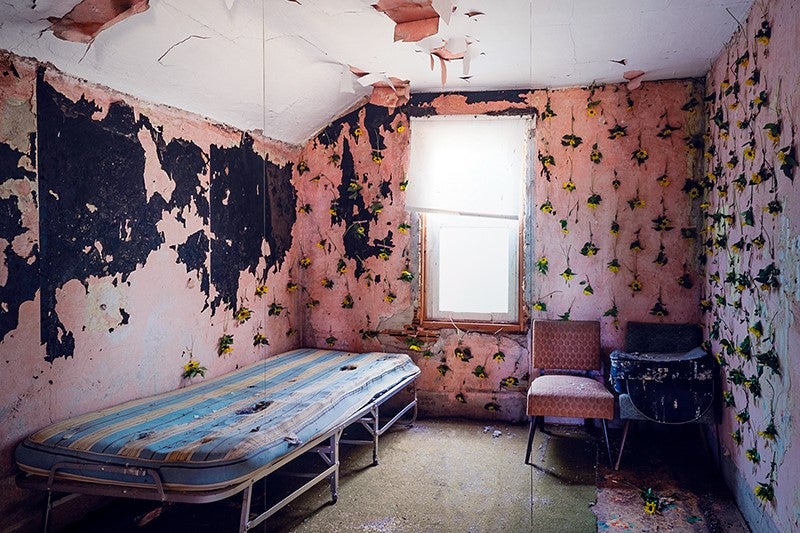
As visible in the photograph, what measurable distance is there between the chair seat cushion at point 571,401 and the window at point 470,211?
2.97 feet

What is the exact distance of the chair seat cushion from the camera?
11.3 ft

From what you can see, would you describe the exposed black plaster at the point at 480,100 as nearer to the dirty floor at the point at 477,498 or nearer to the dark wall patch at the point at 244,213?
the dark wall patch at the point at 244,213

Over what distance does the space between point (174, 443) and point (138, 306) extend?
103 centimetres

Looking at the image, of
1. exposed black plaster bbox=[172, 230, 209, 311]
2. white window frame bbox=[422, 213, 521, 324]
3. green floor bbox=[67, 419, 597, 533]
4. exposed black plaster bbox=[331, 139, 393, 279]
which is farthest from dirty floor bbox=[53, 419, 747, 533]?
exposed black plaster bbox=[331, 139, 393, 279]

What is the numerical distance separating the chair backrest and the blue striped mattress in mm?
1106

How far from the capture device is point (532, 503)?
2.99 meters

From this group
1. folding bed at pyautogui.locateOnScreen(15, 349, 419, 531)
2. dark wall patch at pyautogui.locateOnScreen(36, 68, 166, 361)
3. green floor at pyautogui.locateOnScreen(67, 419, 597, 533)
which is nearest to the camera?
folding bed at pyautogui.locateOnScreen(15, 349, 419, 531)

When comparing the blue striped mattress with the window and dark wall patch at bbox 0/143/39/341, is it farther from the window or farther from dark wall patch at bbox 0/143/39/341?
the window

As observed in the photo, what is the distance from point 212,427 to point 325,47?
2.21 m

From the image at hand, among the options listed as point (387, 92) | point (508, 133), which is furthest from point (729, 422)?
point (387, 92)

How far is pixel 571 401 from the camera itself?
3484 millimetres

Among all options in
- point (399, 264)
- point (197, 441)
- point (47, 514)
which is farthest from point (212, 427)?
point (399, 264)

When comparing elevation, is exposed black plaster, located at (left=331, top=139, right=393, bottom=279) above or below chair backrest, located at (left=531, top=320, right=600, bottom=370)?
above

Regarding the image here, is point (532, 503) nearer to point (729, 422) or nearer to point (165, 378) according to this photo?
point (729, 422)
